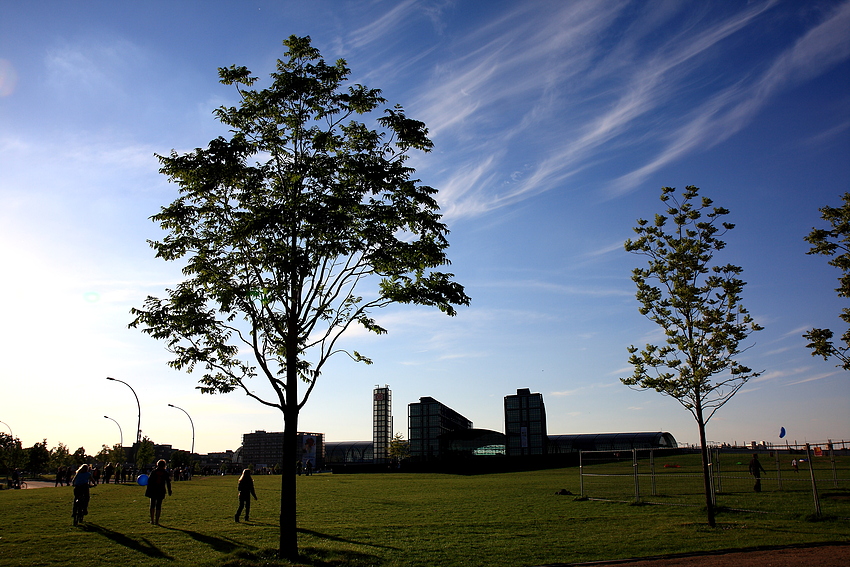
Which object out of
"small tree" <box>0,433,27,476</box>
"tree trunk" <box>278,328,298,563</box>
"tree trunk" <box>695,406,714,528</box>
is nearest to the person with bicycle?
"tree trunk" <box>278,328,298,563</box>

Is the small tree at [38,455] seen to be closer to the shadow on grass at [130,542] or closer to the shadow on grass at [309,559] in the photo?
the shadow on grass at [130,542]

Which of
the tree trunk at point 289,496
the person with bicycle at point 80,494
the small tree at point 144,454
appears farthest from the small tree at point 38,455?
the tree trunk at point 289,496

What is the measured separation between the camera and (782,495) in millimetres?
23562

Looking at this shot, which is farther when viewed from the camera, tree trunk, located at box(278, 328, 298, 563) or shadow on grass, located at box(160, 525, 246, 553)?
shadow on grass, located at box(160, 525, 246, 553)

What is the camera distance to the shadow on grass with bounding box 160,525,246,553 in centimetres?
1383

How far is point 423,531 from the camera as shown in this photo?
1659 cm

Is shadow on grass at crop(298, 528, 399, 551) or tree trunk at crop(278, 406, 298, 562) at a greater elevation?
tree trunk at crop(278, 406, 298, 562)

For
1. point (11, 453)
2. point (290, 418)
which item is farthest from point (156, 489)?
point (11, 453)

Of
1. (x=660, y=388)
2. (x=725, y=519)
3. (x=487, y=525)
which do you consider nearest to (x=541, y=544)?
(x=487, y=525)

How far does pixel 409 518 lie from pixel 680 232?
1305 cm

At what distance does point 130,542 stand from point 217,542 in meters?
2.30

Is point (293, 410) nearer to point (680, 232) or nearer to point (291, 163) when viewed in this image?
point (291, 163)

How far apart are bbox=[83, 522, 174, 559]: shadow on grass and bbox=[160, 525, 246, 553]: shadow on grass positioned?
46.4 inches

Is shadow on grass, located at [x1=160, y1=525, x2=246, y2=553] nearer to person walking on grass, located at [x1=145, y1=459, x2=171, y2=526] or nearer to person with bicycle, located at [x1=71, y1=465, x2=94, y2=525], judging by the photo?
person walking on grass, located at [x1=145, y1=459, x2=171, y2=526]
